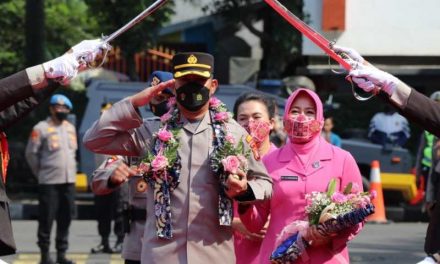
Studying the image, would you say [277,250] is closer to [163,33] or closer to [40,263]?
[40,263]

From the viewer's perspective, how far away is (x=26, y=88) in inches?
229

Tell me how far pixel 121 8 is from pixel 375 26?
11.9m

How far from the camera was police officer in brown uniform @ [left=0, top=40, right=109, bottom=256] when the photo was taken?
5.82 meters

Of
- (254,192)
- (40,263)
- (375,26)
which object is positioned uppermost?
(375,26)

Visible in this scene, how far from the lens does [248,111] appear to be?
8.12m

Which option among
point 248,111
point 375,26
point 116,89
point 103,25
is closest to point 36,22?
point 103,25

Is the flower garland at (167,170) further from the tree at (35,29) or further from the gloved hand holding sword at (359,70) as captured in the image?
the tree at (35,29)

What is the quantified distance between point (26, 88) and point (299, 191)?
1985mm

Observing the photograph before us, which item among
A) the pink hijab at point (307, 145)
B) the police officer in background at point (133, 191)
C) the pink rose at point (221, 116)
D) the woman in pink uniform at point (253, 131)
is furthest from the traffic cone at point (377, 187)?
the pink rose at point (221, 116)

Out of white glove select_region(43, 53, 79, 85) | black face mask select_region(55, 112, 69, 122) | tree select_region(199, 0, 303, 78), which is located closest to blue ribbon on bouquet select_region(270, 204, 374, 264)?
white glove select_region(43, 53, 79, 85)

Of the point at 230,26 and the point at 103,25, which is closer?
the point at 103,25

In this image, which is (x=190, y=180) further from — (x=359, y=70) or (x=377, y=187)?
(x=377, y=187)

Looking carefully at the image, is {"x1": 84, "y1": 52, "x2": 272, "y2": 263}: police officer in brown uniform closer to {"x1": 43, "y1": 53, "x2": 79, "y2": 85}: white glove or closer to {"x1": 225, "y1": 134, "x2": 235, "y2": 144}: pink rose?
{"x1": 225, "y1": 134, "x2": 235, "y2": 144}: pink rose

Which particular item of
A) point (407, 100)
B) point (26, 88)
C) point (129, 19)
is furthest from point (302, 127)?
point (129, 19)
